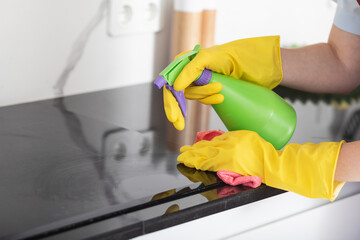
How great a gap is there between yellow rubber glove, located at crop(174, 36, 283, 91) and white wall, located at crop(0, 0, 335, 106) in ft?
1.10

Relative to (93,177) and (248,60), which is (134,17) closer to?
(248,60)

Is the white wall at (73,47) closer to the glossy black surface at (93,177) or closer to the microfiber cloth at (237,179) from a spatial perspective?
the glossy black surface at (93,177)

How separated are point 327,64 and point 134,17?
54 centimetres

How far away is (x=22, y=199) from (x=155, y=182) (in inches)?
9.7

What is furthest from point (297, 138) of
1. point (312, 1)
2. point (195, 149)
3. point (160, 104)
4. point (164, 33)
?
point (312, 1)

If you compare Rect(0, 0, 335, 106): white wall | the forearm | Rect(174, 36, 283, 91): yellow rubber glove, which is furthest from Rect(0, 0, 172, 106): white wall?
the forearm

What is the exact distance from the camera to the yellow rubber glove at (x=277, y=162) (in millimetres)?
1072

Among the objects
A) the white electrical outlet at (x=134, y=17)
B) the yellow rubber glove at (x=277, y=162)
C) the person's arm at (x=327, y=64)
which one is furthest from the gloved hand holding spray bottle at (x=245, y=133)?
the white electrical outlet at (x=134, y=17)

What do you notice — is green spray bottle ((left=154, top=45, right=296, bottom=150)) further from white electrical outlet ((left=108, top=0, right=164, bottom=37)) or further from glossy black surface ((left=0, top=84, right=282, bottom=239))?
white electrical outlet ((left=108, top=0, right=164, bottom=37))

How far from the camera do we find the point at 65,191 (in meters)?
1.02

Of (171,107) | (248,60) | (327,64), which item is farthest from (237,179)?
(327,64)

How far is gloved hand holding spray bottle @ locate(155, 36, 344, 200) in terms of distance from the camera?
1078 millimetres

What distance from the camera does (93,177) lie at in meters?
1.08

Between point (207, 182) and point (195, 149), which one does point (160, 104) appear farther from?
point (207, 182)
